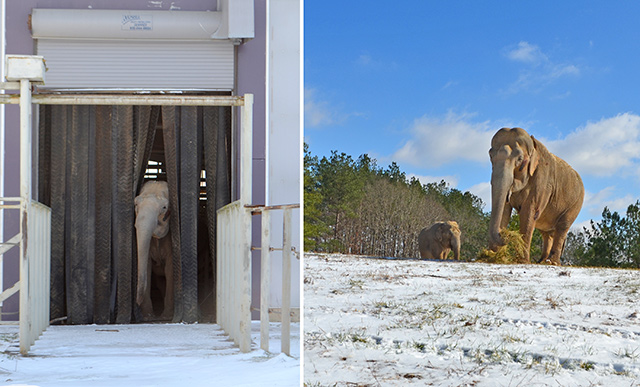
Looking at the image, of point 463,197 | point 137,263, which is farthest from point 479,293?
point 463,197

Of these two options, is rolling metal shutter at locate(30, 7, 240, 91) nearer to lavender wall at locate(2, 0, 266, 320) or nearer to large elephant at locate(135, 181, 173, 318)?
lavender wall at locate(2, 0, 266, 320)

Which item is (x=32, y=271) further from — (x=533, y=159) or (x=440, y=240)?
(x=440, y=240)

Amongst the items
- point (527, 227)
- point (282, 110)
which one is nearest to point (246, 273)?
point (282, 110)

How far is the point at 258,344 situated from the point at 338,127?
80.9 feet

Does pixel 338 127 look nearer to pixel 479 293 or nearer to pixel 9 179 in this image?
pixel 479 293

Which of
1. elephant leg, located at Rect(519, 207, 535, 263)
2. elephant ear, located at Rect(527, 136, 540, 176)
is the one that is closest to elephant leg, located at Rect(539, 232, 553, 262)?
elephant leg, located at Rect(519, 207, 535, 263)

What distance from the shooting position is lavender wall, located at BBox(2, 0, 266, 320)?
660 cm

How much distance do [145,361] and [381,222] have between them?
18222mm

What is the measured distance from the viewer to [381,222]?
22.5m

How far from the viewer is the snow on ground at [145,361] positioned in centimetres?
404

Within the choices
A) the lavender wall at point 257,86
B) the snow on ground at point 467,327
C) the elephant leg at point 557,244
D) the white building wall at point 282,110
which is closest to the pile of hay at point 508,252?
the snow on ground at point 467,327

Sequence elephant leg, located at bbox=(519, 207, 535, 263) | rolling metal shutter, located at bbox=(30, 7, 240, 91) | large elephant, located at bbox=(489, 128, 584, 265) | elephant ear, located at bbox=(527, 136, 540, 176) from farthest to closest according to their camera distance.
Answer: elephant ear, located at bbox=(527, 136, 540, 176), elephant leg, located at bbox=(519, 207, 535, 263), large elephant, located at bbox=(489, 128, 584, 265), rolling metal shutter, located at bbox=(30, 7, 240, 91)

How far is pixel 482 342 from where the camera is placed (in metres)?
6.09

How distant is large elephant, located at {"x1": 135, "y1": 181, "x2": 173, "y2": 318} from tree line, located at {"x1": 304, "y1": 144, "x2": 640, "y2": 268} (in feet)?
45.0
